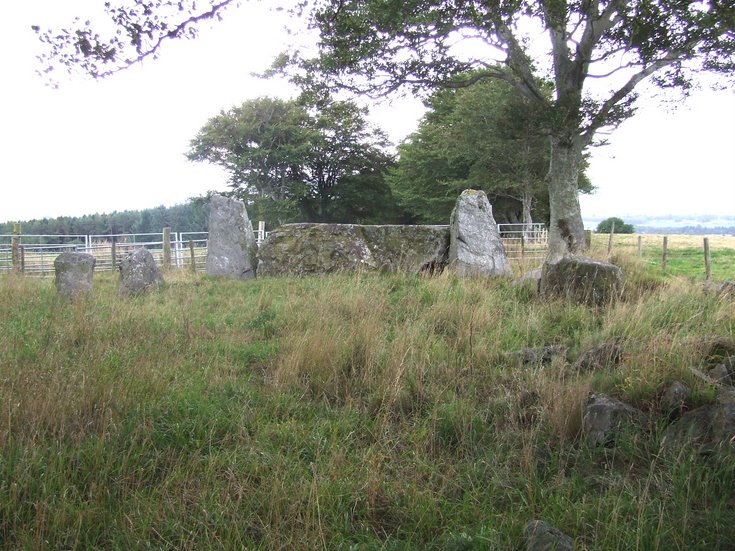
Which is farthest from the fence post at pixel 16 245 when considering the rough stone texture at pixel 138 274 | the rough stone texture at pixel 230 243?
the rough stone texture at pixel 138 274

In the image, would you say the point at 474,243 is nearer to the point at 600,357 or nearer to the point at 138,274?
the point at 600,357

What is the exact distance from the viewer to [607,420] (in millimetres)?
3133

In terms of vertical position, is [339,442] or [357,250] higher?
[357,250]

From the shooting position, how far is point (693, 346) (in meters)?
4.03

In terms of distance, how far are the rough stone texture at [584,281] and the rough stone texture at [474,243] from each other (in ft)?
8.68

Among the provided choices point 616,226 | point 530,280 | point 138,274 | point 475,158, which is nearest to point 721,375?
point 530,280

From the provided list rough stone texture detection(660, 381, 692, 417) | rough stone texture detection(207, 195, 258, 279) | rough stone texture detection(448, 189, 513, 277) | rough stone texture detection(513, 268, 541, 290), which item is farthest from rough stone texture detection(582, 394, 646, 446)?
rough stone texture detection(207, 195, 258, 279)

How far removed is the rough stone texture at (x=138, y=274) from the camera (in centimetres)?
986

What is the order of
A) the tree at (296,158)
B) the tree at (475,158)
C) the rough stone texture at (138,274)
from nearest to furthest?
1. the rough stone texture at (138,274)
2. the tree at (475,158)
3. the tree at (296,158)

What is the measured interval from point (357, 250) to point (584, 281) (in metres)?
5.18

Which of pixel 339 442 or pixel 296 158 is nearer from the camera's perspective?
pixel 339 442

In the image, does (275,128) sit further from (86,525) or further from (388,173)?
(86,525)

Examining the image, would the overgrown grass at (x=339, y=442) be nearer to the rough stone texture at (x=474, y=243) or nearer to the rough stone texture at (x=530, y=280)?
the rough stone texture at (x=530, y=280)

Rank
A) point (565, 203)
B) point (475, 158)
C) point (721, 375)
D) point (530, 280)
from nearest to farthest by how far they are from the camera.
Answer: point (721, 375) → point (530, 280) → point (565, 203) → point (475, 158)
